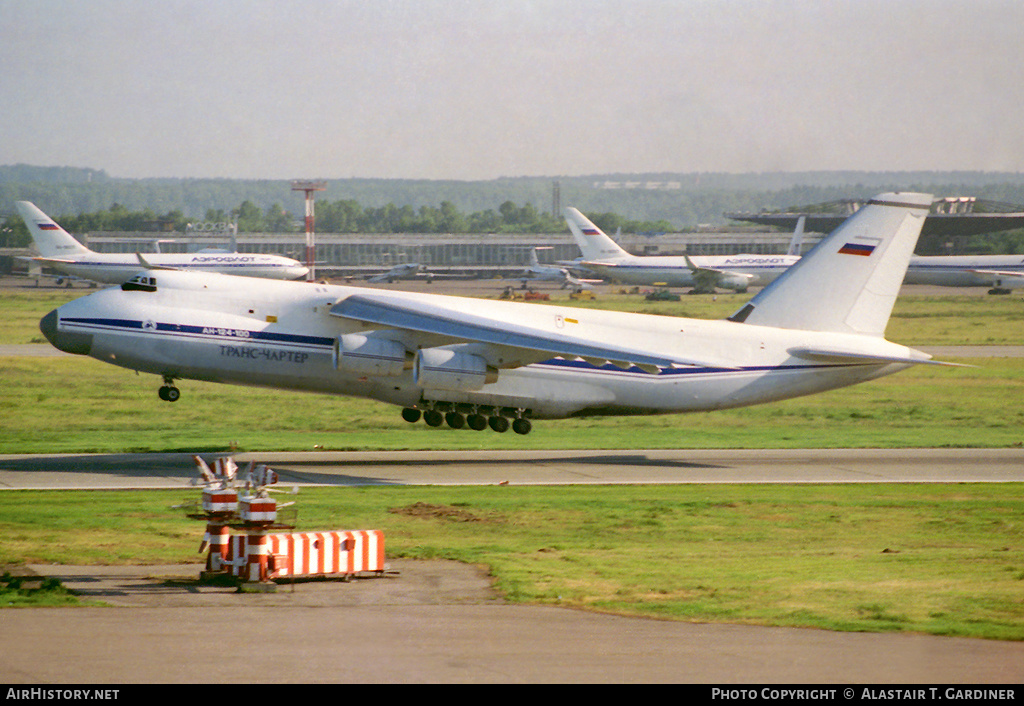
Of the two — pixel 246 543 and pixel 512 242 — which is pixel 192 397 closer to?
pixel 246 543

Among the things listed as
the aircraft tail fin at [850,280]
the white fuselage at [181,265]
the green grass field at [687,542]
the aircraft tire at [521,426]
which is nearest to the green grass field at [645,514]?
the green grass field at [687,542]

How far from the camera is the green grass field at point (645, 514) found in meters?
17.8

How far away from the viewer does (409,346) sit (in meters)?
32.0

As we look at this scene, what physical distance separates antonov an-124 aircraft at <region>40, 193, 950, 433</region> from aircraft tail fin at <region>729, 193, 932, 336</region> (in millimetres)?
43

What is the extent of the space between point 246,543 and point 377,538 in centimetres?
214

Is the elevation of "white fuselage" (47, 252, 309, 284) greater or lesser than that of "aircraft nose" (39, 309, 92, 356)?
greater

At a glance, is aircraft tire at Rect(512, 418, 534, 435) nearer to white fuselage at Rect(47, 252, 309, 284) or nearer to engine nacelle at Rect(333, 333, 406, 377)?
engine nacelle at Rect(333, 333, 406, 377)

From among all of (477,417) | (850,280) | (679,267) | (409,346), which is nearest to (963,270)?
(679,267)

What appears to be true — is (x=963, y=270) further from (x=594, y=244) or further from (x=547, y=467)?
(x=547, y=467)

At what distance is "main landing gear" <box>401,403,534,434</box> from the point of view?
33.2 metres

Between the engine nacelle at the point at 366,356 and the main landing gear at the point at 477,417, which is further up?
the engine nacelle at the point at 366,356

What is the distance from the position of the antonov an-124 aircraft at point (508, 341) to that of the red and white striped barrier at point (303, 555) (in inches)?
480

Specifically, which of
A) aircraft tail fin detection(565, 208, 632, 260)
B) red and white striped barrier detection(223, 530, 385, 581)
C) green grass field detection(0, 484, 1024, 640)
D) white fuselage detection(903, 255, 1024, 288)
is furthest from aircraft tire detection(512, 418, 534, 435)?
aircraft tail fin detection(565, 208, 632, 260)

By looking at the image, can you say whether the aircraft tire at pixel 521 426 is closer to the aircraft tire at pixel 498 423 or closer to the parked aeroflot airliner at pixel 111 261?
the aircraft tire at pixel 498 423
